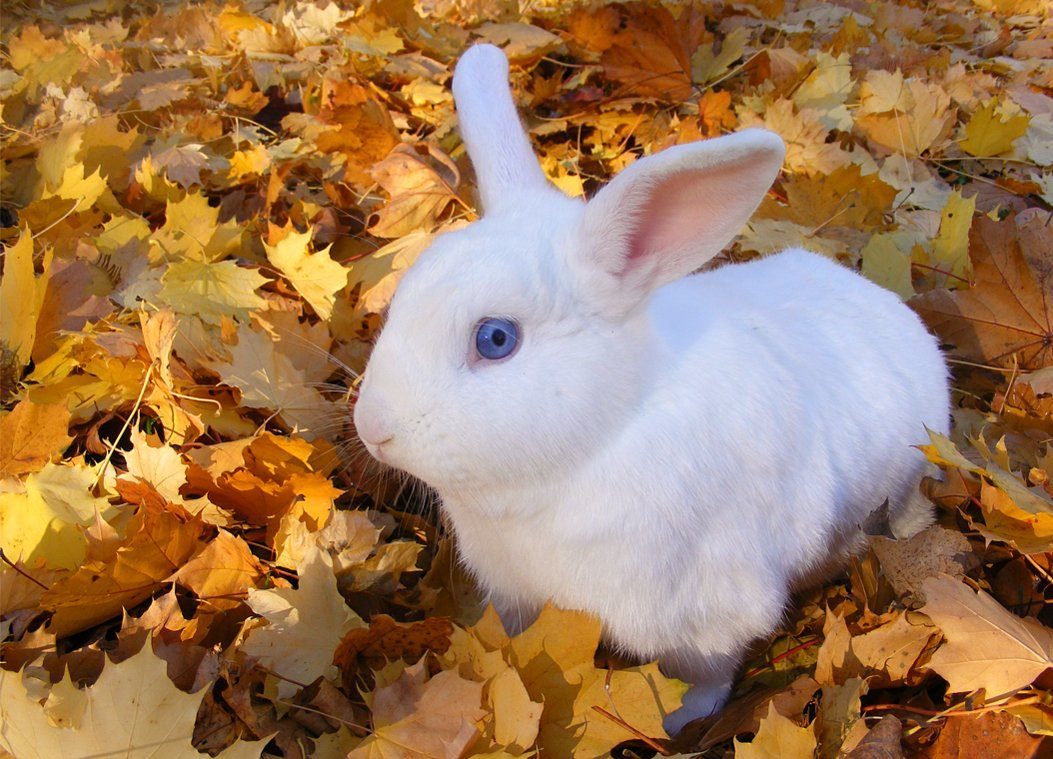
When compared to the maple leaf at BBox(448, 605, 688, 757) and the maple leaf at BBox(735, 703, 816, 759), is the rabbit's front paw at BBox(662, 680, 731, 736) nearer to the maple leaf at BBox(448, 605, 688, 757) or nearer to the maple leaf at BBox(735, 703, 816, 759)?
the maple leaf at BBox(448, 605, 688, 757)

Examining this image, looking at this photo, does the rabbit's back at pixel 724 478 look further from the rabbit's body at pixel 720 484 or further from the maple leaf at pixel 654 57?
the maple leaf at pixel 654 57

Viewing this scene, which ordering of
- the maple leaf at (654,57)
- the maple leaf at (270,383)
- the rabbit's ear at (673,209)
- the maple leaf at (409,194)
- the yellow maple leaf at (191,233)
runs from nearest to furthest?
the rabbit's ear at (673,209)
the maple leaf at (270,383)
the yellow maple leaf at (191,233)
the maple leaf at (409,194)
the maple leaf at (654,57)

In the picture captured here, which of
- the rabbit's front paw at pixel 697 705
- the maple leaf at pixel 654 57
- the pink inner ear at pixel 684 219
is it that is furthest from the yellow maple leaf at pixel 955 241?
the rabbit's front paw at pixel 697 705

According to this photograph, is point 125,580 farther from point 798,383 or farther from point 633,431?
point 798,383

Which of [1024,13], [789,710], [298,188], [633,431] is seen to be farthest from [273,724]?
[1024,13]

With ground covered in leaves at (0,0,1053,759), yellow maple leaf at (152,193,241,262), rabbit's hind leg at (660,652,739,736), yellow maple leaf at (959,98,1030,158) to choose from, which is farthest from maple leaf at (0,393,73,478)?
yellow maple leaf at (959,98,1030,158)
